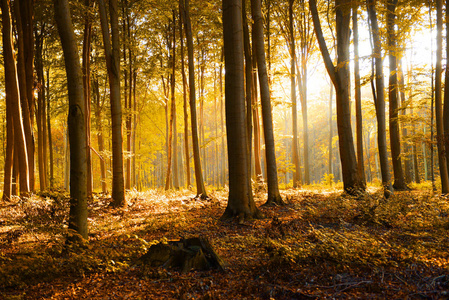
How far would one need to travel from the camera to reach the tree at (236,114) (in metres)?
7.00

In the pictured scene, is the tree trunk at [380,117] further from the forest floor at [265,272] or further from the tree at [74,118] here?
the tree at [74,118]

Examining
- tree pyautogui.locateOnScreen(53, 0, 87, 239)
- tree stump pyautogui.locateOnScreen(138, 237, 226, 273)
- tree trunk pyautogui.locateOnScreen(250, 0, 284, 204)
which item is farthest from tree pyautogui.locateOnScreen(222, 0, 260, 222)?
tree pyautogui.locateOnScreen(53, 0, 87, 239)

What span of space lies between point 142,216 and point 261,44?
670 centimetres

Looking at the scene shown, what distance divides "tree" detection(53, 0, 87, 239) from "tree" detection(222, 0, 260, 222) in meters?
3.48

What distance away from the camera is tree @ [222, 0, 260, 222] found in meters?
7.00

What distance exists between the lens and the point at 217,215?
7980 mm

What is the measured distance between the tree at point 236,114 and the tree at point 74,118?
3483mm

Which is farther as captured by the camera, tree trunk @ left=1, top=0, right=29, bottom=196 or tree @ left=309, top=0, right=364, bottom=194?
tree @ left=309, top=0, right=364, bottom=194

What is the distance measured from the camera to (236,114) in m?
7.02

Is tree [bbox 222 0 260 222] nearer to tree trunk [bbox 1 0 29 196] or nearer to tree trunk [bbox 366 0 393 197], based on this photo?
tree trunk [bbox 366 0 393 197]

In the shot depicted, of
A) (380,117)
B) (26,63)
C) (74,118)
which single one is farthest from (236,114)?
(26,63)

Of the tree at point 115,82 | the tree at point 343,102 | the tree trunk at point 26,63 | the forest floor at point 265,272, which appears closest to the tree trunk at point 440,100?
the tree at point 343,102

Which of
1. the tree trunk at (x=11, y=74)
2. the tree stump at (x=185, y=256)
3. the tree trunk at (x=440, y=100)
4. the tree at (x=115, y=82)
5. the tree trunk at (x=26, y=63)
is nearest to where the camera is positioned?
the tree stump at (x=185, y=256)

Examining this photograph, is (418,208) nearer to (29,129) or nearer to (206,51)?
(29,129)
